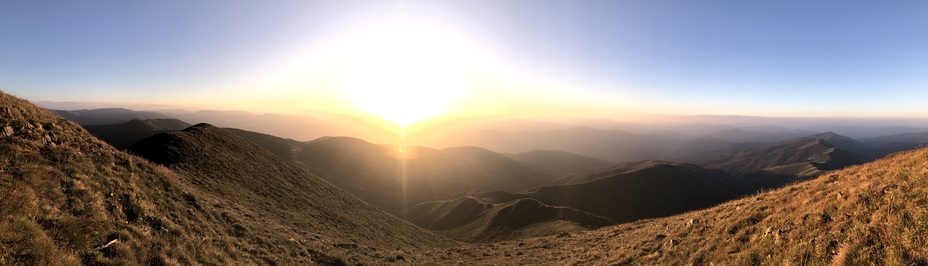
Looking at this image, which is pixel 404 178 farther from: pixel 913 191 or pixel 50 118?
pixel 913 191

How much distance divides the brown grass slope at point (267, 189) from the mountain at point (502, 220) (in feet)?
57.9

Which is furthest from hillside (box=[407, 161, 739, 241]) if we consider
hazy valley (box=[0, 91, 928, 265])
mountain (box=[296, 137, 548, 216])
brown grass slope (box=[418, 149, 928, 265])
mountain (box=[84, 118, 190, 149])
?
mountain (box=[84, 118, 190, 149])

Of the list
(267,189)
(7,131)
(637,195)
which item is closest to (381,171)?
(267,189)

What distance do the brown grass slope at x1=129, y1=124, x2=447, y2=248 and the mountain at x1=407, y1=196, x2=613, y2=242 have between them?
1763cm

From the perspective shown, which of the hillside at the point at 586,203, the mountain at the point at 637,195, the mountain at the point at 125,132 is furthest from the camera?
the mountain at the point at 125,132

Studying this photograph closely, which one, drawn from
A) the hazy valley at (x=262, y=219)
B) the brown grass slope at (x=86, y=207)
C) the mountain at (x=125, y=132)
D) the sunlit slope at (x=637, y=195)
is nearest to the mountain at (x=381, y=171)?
the sunlit slope at (x=637, y=195)

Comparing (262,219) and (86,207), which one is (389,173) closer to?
(262,219)

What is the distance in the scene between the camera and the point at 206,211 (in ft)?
64.8

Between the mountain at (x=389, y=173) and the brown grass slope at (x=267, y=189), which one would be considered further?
the mountain at (x=389, y=173)

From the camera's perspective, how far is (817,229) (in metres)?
12.3

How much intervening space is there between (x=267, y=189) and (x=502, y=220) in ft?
162

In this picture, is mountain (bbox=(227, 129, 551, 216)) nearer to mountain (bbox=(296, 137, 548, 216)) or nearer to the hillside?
mountain (bbox=(296, 137, 548, 216))

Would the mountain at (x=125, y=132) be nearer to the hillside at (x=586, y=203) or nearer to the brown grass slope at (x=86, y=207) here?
the hillside at (x=586, y=203)

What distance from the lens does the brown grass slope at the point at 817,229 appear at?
9641mm
